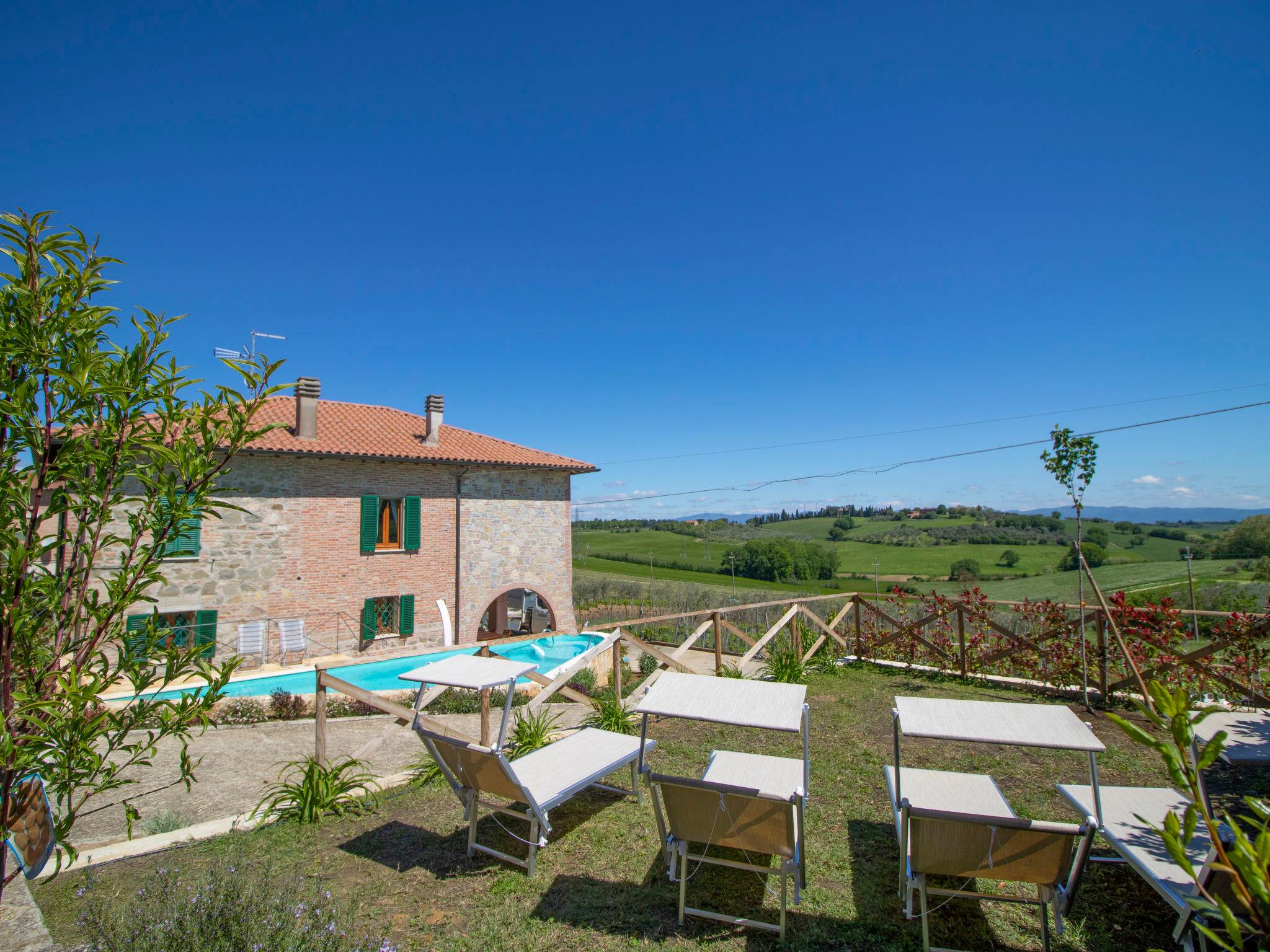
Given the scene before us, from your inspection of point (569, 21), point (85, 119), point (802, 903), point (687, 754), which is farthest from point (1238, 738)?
point (85, 119)

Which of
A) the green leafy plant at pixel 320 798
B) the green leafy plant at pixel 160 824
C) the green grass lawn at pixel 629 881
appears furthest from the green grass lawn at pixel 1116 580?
the green leafy plant at pixel 160 824

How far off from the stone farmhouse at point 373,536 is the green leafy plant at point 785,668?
5812 mm

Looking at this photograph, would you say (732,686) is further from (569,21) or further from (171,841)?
(569,21)

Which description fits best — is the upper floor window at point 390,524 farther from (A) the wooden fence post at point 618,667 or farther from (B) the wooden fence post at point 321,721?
(B) the wooden fence post at point 321,721

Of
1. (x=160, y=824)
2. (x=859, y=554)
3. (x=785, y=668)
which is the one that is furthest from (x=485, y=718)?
(x=859, y=554)

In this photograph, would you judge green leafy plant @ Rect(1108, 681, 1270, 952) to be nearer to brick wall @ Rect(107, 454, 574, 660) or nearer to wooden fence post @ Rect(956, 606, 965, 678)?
wooden fence post @ Rect(956, 606, 965, 678)

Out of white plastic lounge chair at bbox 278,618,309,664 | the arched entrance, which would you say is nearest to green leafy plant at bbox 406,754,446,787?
white plastic lounge chair at bbox 278,618,309,664

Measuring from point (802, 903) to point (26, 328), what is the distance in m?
4.15

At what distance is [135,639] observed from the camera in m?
1.92

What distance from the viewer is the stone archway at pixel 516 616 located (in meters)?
17.9

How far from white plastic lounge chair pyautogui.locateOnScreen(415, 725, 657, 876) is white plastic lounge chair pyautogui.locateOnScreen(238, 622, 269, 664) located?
1121 cm

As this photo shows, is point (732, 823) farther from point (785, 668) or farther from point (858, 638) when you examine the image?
point (858, 638)

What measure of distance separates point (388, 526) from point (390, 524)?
8 centimetres

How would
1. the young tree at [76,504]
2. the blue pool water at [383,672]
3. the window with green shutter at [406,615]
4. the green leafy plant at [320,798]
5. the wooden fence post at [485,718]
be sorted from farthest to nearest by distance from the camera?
the window with green shutter at [406,615], the blue pool water at [383,672], the wooden fence post at [485,718], the green leafy plant at [320,798], the young tree at [76,504]
